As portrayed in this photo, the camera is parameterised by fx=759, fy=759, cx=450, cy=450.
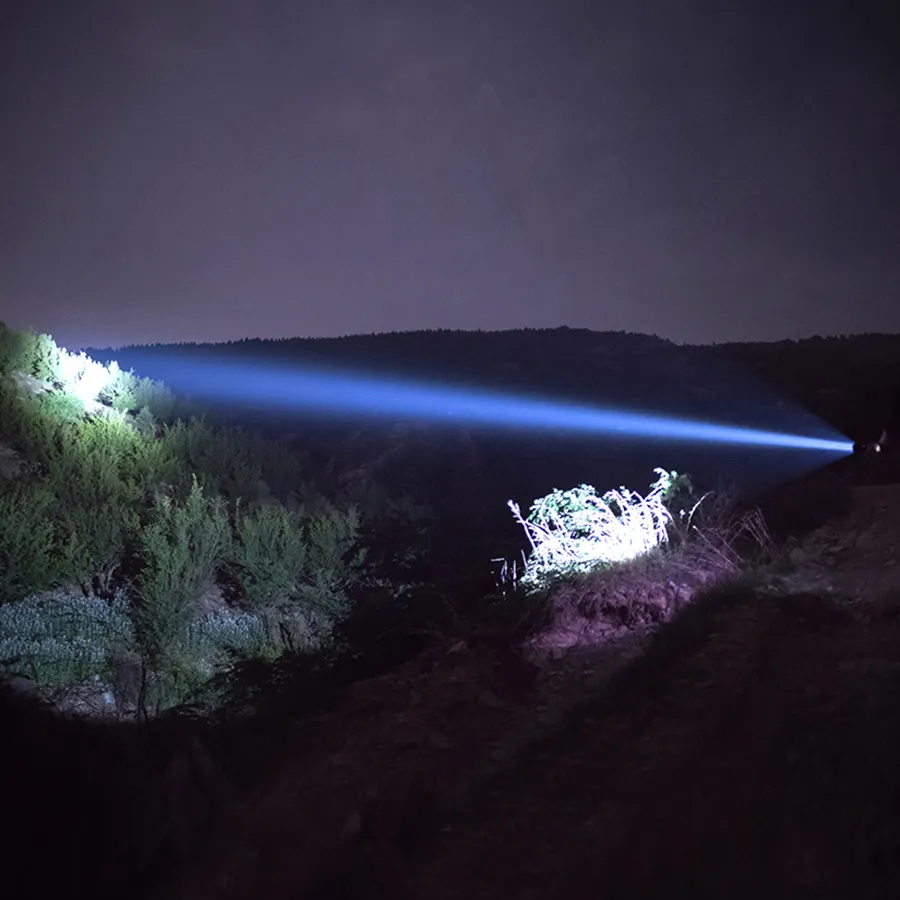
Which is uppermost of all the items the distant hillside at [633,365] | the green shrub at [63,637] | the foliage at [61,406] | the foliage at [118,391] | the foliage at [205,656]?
the distant hillside at [633,365]

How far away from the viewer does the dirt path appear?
2465mm

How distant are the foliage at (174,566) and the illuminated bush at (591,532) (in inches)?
150

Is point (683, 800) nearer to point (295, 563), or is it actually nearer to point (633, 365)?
point (295, 563)

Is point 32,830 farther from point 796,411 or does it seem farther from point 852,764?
point 796,411

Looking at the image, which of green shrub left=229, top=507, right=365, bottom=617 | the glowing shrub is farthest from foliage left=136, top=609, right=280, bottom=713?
the glowing shrub

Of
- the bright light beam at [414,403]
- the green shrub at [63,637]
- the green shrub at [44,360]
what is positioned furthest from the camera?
the bright light beam at [414,403]

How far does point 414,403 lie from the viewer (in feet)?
106

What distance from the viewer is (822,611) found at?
4500mm

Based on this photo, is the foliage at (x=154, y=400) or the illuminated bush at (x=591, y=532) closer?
the illuminated bush at (x=591, y=532)

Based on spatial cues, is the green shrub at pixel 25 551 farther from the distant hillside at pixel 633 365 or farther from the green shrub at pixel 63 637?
the distant hillside at pixel 633 365

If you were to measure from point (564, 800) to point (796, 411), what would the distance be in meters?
21.3

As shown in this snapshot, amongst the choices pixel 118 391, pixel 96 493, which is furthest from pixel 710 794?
pixel 118 391

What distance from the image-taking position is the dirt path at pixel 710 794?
246 centimetres

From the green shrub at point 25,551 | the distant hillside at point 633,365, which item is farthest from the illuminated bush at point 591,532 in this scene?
the distant hillside at point 633,365
